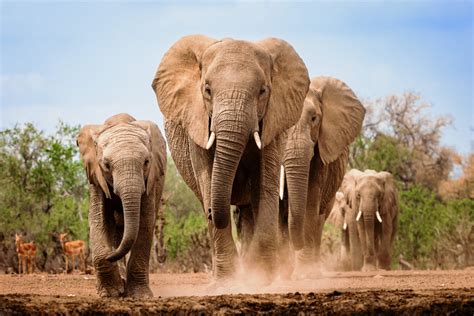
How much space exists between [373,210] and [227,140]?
A: 12.1 metres

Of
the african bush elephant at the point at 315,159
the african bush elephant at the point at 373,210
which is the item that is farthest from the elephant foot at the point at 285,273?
the african bush elephant at the point at 373,210

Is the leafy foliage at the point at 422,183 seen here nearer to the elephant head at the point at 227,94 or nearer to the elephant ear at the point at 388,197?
the elephant ear at the point at 388,197

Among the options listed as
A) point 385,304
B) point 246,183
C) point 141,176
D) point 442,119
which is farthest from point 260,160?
point 442,119

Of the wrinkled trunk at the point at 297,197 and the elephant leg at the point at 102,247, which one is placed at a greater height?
the wrinkled trunk at the point at 297,197

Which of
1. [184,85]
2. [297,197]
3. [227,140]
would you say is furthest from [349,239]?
[227,140]

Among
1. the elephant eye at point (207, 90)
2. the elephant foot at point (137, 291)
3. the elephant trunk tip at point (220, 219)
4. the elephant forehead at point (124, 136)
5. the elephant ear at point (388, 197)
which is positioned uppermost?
the elephant ear at point (388, 197)

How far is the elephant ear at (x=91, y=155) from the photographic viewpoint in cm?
1132

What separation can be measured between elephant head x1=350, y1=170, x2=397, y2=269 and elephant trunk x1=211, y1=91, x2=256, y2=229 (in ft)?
36.5

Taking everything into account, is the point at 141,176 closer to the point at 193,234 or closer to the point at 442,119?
the point at 193,234

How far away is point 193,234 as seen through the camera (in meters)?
26.4

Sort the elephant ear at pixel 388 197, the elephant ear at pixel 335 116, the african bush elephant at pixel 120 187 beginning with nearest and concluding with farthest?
the african bush elephant at pixel 120 187 → the elephant ear at pixel 335 116 → the elephant ear at pixel 388 197

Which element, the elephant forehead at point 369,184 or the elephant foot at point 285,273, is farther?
the elephant forehead at point 369,184

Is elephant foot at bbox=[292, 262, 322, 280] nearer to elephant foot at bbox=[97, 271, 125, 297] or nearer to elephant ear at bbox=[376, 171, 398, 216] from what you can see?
elephant foot at bbox=[97, 271, 125, 297]

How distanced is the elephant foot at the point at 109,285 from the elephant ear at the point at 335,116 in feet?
15.2
